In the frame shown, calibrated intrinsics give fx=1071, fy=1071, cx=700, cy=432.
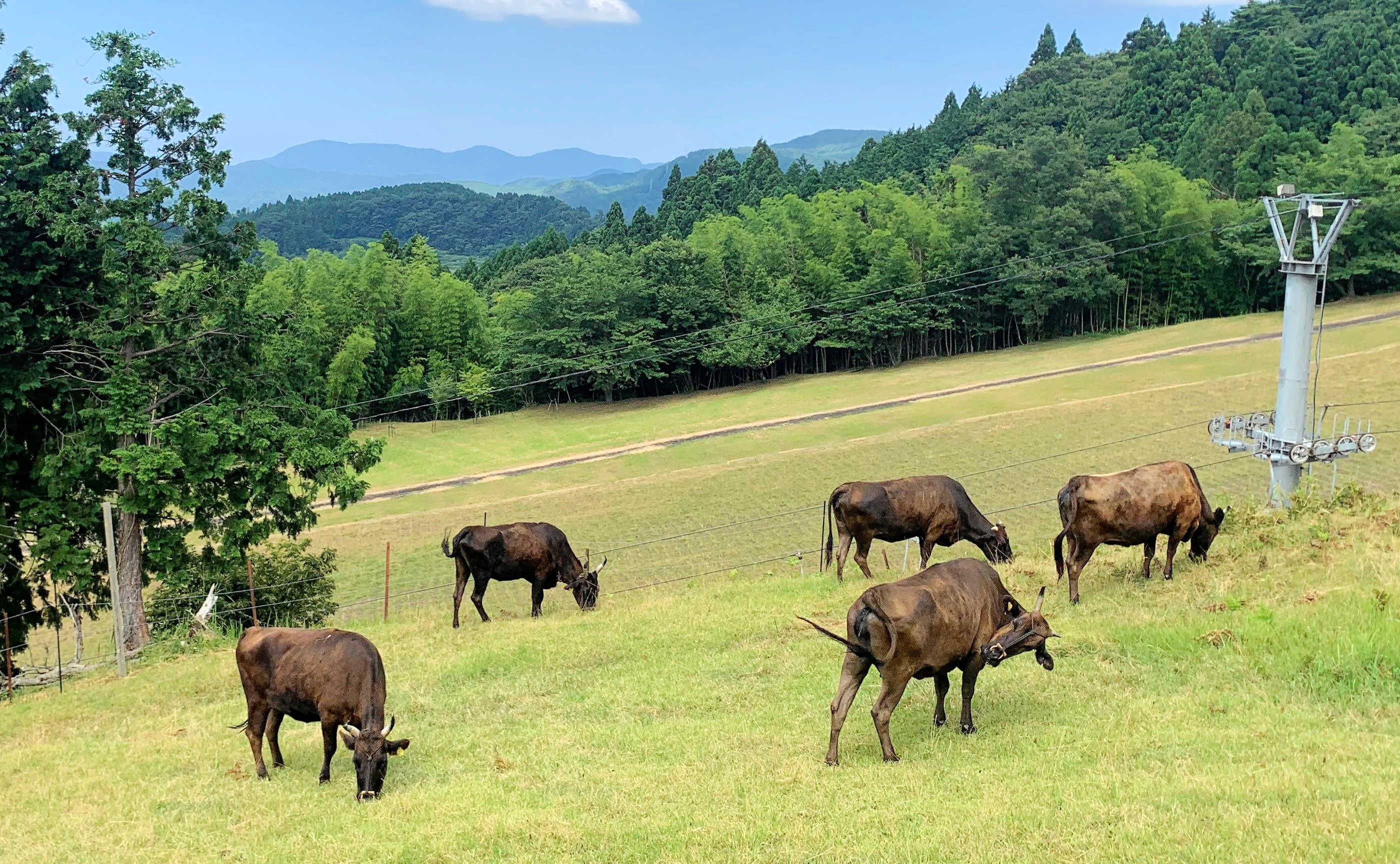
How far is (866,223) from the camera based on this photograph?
7688cm

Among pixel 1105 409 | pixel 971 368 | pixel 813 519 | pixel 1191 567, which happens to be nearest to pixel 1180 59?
pixel 971 368

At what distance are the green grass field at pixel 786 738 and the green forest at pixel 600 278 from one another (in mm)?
4712

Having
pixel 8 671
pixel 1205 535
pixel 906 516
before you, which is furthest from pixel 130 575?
pixel 1205 535

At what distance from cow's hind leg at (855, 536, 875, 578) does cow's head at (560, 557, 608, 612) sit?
4.48 meters

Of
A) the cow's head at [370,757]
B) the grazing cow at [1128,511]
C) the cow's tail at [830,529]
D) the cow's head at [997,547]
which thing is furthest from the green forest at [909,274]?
the cow's head at [370,757]

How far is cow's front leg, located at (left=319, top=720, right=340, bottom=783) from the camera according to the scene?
34.1 feet

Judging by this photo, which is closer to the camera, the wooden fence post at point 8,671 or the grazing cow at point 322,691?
the grazing cow at point 322,691

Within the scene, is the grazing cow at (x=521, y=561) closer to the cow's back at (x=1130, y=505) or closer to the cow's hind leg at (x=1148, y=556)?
the cow's back at (x=1130, y=505)

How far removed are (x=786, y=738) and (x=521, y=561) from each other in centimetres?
907

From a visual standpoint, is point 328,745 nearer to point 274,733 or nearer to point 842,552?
point 274,733

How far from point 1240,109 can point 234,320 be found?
79506 mm

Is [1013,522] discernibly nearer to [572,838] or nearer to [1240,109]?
→ [572,838]

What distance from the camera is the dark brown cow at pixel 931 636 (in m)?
9.28

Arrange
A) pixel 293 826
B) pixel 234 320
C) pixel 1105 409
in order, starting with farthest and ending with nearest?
pixel 1105 409
pixel 234 320
pixel 293 826
